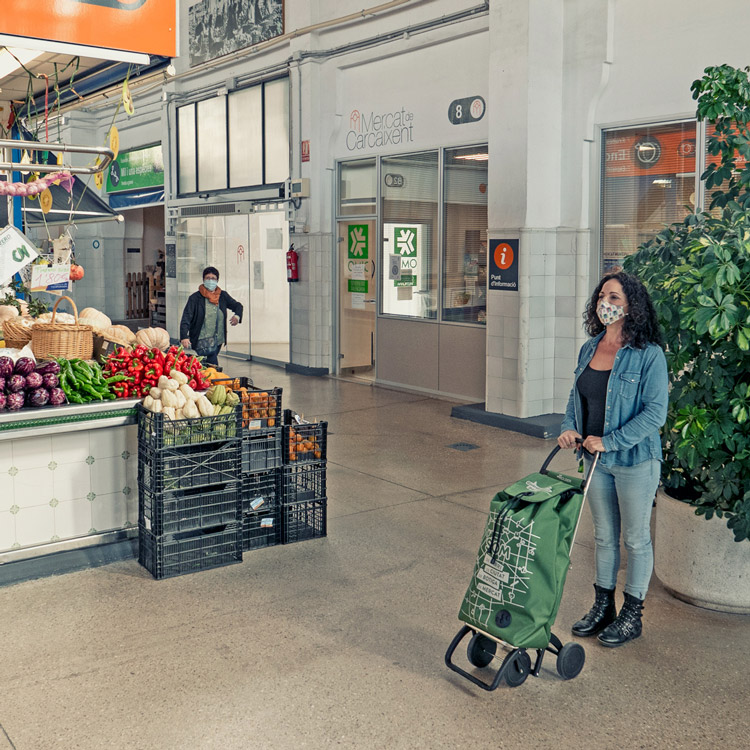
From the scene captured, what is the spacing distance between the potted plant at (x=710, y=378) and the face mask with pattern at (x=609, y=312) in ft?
1.09

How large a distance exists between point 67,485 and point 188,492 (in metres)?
0.73

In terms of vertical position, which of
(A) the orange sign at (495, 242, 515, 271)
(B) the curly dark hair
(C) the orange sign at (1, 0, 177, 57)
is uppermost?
(C) the orange sign at (1, 0, 177, 57)

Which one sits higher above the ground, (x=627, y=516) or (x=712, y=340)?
(x=712, y=340)

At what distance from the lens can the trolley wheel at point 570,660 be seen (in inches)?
153

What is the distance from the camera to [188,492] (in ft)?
17.1

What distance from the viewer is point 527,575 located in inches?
143

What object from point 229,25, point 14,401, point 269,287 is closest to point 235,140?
point 229,25

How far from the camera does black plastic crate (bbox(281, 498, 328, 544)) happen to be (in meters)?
5.73

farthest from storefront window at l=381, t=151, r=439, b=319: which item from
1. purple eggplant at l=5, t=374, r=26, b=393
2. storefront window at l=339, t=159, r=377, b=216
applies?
purple eggplant at l=5, t=374, r=26, b=393

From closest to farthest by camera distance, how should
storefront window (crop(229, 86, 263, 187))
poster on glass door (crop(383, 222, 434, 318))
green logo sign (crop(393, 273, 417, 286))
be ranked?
poster on glass door (crop(383, 222, 434, 318)) → green logo sign (crop(393, 273, 417, 286)) → storefront window (crop(229, 86, 263, 187))

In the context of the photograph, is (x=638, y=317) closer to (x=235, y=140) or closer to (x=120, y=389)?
(x=120, y=389)

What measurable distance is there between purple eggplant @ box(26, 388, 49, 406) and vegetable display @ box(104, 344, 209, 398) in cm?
46

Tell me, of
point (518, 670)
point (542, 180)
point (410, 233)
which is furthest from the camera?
point (410, 233)

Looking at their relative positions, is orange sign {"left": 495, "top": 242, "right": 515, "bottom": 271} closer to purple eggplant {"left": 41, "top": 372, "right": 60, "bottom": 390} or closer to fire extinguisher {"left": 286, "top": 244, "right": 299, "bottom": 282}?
fire extinguisher {"left": 286, "top": 244, "right": 299, "bottom": 282}
